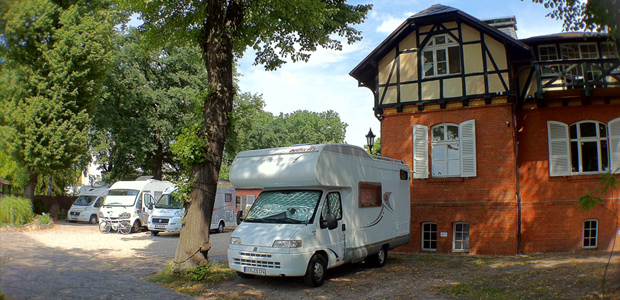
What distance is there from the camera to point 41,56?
21422 mm

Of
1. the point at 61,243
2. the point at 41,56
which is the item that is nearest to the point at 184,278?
the point at 61,243

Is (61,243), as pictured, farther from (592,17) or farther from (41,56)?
(592,17)

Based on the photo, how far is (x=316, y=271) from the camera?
29.3 ft

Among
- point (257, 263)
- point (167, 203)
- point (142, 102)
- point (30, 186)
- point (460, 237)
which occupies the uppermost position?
point (142, 102)

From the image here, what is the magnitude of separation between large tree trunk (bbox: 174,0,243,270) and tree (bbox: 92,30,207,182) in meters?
18.3

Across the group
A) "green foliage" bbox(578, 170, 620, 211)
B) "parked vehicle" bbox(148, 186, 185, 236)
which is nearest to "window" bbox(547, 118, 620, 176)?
"green foliage" bbox(578, 170, 620, 211)

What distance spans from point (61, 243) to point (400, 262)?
1166 centimetres

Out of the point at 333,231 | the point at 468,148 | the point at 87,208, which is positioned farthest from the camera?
the point at 87,208

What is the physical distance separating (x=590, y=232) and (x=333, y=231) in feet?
31.2

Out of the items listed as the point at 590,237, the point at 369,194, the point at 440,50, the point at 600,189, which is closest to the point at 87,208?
the point at 369,194

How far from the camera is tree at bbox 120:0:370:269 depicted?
981 cm

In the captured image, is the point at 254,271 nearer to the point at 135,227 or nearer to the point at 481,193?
the point at 481,193

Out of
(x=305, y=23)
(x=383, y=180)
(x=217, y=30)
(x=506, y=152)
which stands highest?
(x=305, y=23)

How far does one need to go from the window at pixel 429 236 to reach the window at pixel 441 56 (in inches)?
210
